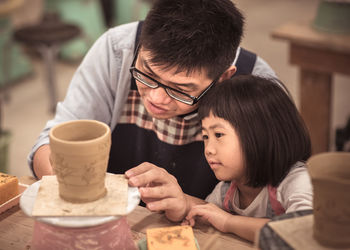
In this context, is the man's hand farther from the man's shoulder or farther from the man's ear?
the man's shoulder

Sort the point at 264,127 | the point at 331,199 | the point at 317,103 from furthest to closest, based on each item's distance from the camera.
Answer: the point at 317,103, the point at 264,127, the point at 331,199

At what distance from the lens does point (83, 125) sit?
44.6 inches

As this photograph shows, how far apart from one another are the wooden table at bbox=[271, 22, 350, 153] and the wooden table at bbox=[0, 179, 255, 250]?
6.24 ft

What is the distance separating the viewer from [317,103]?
3.27m

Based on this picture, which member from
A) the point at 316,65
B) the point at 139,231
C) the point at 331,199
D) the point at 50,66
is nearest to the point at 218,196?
the point at 139,231

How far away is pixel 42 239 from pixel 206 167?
33.5 inches

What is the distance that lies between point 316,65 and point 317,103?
11.5 inches

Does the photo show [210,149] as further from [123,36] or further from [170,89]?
[123,36]

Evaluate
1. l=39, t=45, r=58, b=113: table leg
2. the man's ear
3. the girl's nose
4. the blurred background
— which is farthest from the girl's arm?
l=39, t=45, r=58, b=113: table leg

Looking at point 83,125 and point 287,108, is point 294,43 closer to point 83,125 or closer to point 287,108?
point 287,108

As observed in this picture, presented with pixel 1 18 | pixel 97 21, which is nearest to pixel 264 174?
pixel 1 18

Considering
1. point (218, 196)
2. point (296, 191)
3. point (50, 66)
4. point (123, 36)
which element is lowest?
point (50, 66)

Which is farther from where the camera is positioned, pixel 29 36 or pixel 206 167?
pixel 29 36

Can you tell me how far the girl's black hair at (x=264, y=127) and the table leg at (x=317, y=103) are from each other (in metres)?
1.76
